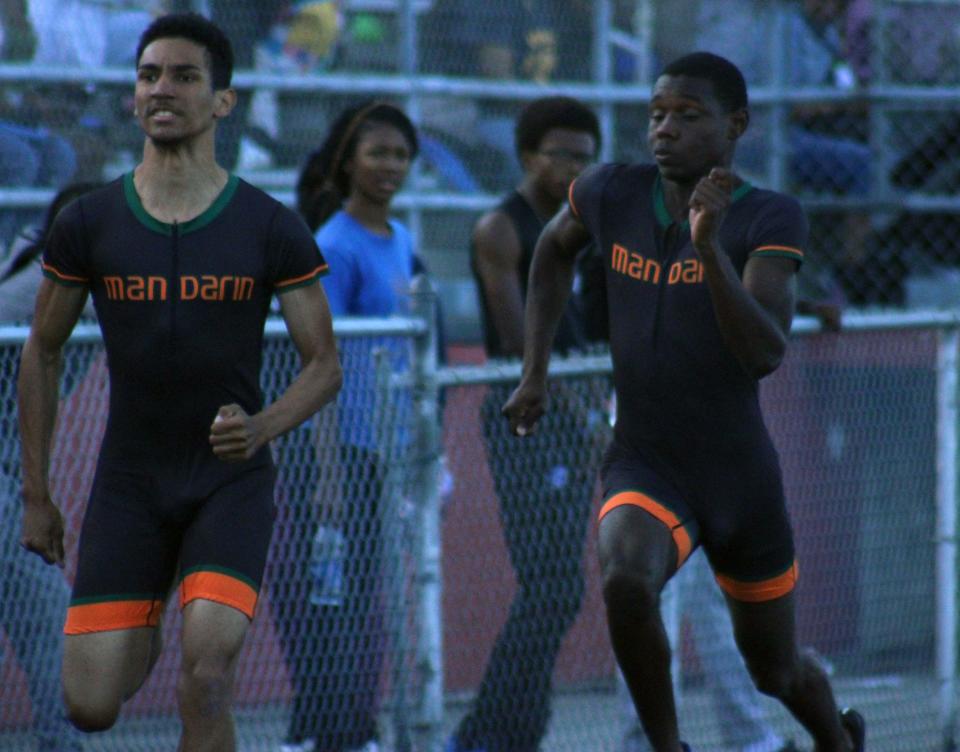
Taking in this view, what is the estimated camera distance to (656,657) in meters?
4.69

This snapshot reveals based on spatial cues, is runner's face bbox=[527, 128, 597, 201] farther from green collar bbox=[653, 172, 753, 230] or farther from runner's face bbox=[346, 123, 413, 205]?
green collar bbox=[653, 172, 753, 230]

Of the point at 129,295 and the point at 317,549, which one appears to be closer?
the point at 129,295

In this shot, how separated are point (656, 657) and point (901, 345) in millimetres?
3150

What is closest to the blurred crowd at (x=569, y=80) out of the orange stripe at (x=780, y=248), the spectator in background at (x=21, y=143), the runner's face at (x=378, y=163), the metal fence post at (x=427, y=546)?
the spectator in background at (x=21, y=143)

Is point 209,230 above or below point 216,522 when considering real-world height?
above

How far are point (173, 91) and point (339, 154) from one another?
1941 millimetres

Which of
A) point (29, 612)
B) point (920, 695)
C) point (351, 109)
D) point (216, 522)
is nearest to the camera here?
point (216, 522)

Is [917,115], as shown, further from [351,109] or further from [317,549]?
[317,549]

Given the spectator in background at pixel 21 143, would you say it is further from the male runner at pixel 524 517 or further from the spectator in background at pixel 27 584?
the male runner at pixel 524 517

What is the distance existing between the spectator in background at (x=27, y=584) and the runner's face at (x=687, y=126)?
1957 millimetres

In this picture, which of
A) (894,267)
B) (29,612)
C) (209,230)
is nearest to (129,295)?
(209,230)

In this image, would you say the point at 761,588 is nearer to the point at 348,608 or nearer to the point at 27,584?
the point at 348,608

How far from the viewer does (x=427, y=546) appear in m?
5.69

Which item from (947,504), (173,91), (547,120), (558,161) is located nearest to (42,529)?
(173,91)
